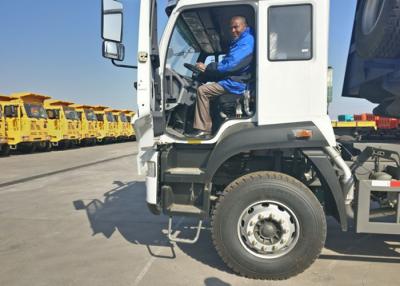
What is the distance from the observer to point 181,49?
424 cm

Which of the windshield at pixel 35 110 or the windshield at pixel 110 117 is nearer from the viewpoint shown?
the windshield at pixel 35 110

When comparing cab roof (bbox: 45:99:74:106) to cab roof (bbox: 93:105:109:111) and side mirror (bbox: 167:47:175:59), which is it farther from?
side mirror (bbox: 167:47:175:59)

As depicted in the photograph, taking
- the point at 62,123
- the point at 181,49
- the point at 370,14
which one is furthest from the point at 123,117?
the point at 370,14

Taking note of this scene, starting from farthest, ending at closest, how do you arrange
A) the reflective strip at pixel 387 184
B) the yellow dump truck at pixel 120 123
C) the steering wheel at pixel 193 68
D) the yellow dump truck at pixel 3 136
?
1. the yellow dump truck at pixel 120 123
2. the yellow dump truck at pixel 3 136
3. the steering wheel at pixel 193 68
4. the reflective strip at pixel 387 184

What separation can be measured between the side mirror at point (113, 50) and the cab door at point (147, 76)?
0.73ft

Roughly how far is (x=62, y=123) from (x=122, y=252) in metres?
20.1

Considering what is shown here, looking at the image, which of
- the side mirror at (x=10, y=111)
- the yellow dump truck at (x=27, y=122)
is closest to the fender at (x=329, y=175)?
the yellow dump truck at (x=27, y=122)

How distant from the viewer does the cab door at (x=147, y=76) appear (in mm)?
3598

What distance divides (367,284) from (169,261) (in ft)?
6.72

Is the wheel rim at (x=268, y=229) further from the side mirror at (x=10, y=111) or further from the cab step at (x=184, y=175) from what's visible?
the side mirror at (x=10, y=111)

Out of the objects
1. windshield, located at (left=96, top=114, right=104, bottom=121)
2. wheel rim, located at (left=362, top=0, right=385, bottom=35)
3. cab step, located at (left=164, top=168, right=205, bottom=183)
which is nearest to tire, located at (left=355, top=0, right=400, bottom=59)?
wheel rim, located at (left=362, top=0, right=385, bottom=35)

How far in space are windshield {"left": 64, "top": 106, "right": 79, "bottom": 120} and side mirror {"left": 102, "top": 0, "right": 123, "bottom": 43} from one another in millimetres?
21477

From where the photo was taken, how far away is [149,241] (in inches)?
189

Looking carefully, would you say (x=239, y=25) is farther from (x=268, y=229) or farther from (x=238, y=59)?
(x=268, y=229)
